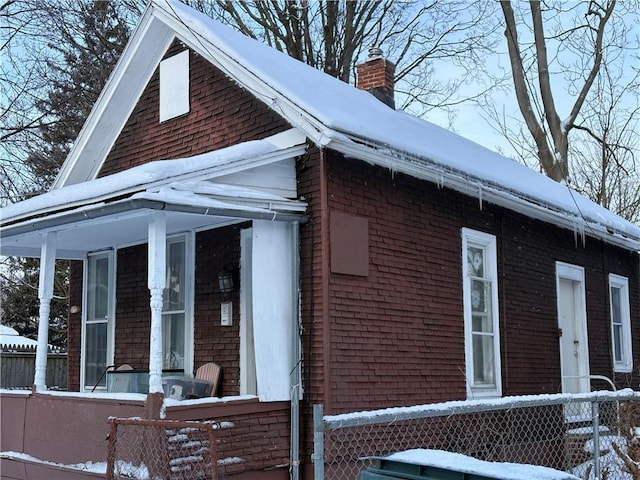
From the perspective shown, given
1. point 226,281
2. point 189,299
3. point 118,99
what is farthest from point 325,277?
point 118,99

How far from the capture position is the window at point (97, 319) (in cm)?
1044

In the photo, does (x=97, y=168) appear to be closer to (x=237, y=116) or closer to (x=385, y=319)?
(x=237, y=116)

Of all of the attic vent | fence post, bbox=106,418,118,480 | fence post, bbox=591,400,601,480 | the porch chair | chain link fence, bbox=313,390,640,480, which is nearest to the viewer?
chain link fence, bbox=313,390,640,480

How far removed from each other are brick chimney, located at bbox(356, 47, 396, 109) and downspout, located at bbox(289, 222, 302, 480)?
16.1ft

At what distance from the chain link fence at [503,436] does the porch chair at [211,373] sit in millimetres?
1542

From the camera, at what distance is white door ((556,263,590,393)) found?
40.6 ft

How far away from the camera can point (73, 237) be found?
30.5 ft

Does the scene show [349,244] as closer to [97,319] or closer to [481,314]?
[481,314]

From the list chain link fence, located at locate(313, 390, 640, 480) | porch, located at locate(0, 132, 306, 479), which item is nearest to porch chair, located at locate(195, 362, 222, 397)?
porch, located at locate(0, 132, 306, 479)

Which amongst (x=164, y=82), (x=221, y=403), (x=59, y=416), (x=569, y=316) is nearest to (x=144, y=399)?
(x=221, y=403)

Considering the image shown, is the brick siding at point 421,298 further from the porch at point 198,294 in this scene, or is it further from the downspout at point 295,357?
the porch at point 198,294

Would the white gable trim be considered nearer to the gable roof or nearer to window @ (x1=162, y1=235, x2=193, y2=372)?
the gable roof

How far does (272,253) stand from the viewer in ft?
25.3

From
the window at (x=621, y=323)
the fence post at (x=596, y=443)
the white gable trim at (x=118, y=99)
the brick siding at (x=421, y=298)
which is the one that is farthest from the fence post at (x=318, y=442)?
the window at (x=621, y=323)
